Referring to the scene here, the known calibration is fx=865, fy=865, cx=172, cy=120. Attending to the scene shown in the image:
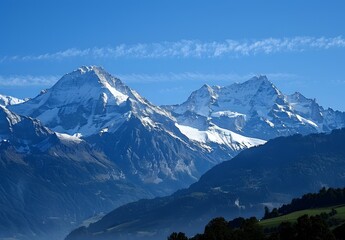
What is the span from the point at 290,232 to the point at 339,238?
36.2ft

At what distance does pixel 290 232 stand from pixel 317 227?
9.67 meters

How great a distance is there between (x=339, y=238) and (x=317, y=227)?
8.23m

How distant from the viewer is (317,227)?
188625 mm

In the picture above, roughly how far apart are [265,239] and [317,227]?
48.8 ft

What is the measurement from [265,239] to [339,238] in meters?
16.8

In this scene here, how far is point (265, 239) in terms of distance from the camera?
198625mm

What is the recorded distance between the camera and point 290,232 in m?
197

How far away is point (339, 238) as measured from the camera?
19362 cm
